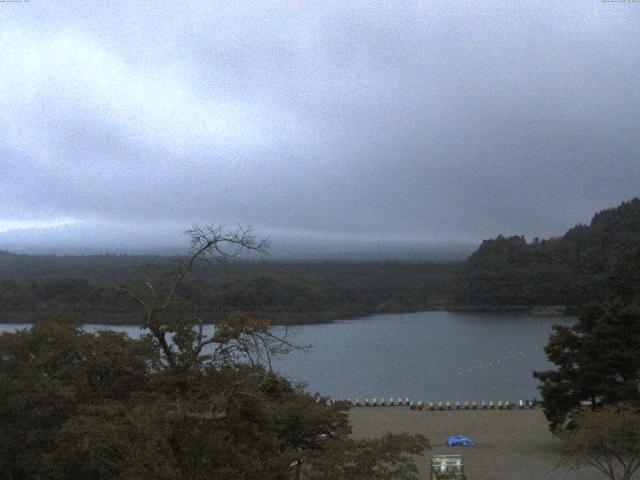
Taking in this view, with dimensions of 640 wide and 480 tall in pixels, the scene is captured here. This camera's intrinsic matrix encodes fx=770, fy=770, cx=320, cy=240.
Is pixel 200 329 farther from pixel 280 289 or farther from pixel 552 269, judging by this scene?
pixel 552 269

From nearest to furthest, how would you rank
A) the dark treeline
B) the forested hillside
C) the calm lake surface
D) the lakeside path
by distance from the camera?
the lakeside path
the calm lake surface
the dark treeline
the forested hillside

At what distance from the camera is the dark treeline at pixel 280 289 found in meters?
37.2

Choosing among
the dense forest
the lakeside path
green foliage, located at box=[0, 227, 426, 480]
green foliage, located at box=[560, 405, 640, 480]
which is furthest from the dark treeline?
green foliage, located at box=[0, 227, 426, 480]

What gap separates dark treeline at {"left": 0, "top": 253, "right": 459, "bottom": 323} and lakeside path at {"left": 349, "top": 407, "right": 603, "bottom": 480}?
43.6 ft

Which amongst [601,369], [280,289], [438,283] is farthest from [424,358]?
[438,283]

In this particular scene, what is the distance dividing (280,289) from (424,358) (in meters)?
16.2

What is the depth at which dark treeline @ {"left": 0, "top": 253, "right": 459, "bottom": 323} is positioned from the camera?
1467 inches

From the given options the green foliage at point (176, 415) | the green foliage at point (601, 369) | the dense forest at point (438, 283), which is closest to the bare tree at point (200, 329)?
the green foliage at point (176, 415)

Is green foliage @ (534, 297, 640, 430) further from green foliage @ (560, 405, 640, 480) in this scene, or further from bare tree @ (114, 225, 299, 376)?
bare tree @ (114, 225, 299, 376)

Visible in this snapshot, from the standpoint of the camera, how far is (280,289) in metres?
46.9

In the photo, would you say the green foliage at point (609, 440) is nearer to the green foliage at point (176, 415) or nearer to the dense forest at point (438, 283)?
the green foliage at point (176, 415)

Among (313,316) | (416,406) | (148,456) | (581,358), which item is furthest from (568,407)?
(313,316)

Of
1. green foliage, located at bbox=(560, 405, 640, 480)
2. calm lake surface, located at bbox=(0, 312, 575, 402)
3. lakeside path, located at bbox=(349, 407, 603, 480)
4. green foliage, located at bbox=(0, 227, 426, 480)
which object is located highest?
green foliage, located at bbox=(0, 227, 426, 480)

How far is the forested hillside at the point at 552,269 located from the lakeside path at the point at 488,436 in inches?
1267
